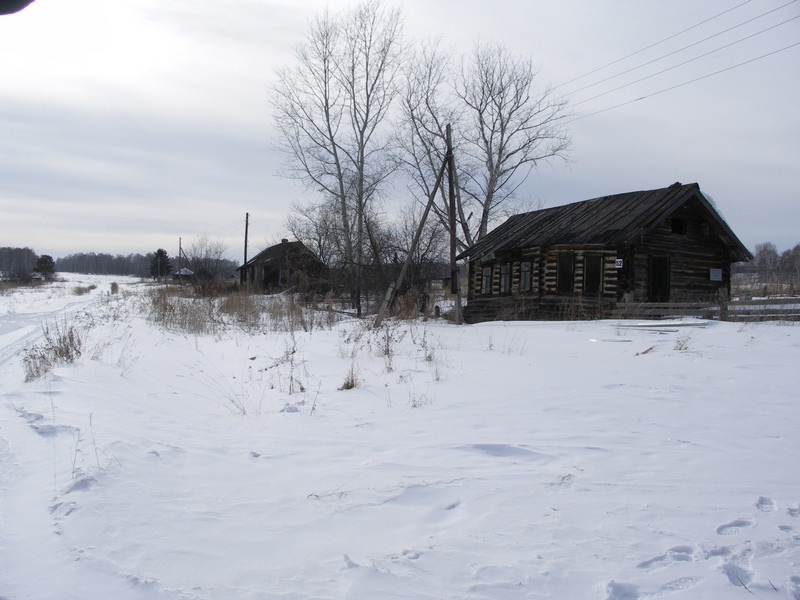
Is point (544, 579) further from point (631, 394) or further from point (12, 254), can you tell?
point (12, 254)

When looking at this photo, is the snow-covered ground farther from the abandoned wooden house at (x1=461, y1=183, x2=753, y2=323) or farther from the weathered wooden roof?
the abandoned wooden house at (x1=461, y1=183, x2=753, y2=323)

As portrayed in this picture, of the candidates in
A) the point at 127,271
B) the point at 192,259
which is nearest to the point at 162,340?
the point at 192,259

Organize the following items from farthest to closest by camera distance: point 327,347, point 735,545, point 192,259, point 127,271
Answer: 1. point 127,271
2. point 192,259
3. point 327,347
4. point 735,545

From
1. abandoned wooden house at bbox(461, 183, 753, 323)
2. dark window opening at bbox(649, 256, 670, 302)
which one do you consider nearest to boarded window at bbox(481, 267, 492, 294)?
abandoned wooden house at bbox(461, 183, 753, 323)

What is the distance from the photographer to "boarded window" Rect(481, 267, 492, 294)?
78.7 ft

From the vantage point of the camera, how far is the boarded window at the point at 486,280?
24.0 metres

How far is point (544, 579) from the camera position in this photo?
2.22 meters

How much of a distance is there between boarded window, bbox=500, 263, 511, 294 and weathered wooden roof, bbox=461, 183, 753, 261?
0.92m

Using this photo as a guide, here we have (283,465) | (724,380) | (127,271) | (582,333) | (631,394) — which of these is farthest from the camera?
(127,271)

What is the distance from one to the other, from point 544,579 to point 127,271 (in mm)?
186861

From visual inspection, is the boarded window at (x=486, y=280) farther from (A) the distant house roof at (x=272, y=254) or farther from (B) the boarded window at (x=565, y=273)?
(A) the distant house roof at (x=272, y=254)

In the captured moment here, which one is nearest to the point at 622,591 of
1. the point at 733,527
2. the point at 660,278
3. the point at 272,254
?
the point at 733,527

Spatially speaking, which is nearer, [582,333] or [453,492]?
[453,492]

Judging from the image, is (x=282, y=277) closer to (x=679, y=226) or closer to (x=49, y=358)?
(x=679, y=226)
